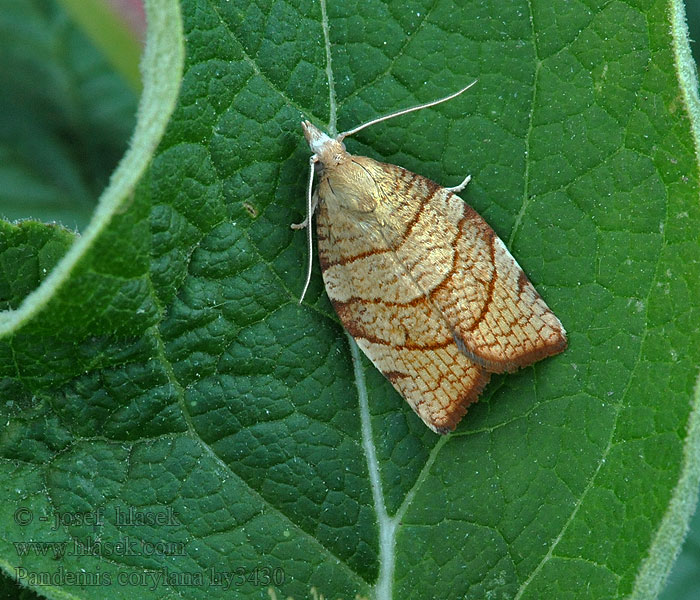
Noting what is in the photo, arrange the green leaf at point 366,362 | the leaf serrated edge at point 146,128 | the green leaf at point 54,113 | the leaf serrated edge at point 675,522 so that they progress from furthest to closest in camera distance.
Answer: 1. the green leaf at point 54,113
2. the green leaf at point 366,362
3. the leaf serrated edge at point 675,522
4. the leaf serrated edge at point 146,128

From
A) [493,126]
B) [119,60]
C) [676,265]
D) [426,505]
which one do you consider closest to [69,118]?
[119,60]

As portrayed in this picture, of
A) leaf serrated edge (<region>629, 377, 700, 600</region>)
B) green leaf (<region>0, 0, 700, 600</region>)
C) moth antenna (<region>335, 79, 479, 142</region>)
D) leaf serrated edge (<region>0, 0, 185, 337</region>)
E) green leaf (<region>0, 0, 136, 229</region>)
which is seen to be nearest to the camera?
leaf serrated edge (<region>0, 0, 185, 337</region>)

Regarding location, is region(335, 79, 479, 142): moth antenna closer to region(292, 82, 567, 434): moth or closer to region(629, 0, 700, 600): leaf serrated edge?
region(292, 82, 567, 434): moth

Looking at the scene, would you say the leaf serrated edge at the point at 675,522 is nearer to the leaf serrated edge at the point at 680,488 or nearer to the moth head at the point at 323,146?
the leaf serrated edge at the point at 680,488

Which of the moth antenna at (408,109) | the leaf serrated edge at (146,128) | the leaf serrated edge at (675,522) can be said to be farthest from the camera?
the moth antenna at (408,109)

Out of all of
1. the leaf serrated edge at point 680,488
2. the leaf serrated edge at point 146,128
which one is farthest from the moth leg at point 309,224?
the leaf serrated edge at point 680,488

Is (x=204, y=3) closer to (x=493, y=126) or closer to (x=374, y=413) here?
(x=493, y=126)

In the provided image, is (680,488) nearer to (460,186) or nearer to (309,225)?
(460,186)

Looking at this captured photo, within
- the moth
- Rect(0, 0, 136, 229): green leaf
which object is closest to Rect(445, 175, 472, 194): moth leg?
the moth
